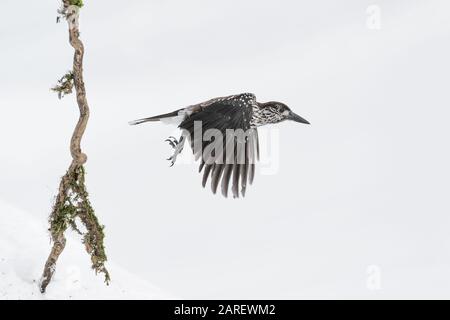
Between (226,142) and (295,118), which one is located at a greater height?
(295,118)

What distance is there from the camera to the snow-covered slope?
312 inches

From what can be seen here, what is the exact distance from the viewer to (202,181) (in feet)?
22.9

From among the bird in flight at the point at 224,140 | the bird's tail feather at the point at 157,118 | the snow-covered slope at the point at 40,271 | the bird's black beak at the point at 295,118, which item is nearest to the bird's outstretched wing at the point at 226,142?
the bird in flight at the point at 224,140

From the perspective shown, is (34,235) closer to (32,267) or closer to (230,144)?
(32,267)

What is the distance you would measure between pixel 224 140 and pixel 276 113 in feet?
5.77

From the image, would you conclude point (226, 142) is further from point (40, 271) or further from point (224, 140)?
point (40, 271)

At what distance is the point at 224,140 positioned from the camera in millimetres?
6988

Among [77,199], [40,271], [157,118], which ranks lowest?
[40,271]

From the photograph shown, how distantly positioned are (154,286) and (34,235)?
182cm

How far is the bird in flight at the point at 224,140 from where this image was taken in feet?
22.7

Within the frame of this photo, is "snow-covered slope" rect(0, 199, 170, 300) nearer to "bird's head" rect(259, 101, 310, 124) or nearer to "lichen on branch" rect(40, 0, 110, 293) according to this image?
"lichen on branch" rect(40, 0, 110, 293)

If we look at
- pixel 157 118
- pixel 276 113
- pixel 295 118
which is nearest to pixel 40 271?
pixel 157 118

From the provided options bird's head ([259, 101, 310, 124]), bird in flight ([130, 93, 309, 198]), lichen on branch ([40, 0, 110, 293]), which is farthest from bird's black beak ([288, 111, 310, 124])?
lichen on branch ([40, 0, 110, 293])

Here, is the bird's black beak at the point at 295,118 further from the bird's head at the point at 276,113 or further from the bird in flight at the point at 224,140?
the bird in flight at the point at 224,140
